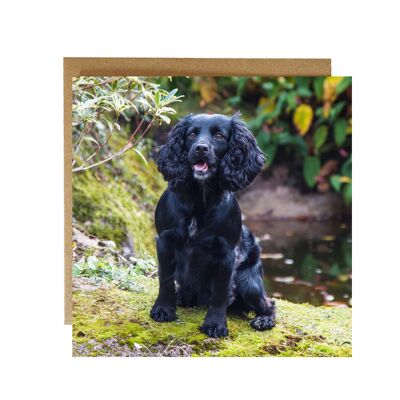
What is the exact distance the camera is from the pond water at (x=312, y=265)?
17.6 ft

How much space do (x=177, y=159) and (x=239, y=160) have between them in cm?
37

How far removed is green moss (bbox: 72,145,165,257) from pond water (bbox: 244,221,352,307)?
3.88 ft

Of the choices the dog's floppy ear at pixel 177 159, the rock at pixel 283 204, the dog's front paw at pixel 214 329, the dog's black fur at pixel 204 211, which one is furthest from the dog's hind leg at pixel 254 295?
the rock at pixel 283 204

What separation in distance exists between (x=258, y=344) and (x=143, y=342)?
2.27ft

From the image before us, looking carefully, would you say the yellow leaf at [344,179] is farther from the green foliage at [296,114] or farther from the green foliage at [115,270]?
the green foliage at [115,270]

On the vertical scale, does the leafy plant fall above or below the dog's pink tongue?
above

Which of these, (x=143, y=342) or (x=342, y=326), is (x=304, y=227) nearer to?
(x=342, y=326)

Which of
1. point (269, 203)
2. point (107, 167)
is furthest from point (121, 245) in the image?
point (269, 203)

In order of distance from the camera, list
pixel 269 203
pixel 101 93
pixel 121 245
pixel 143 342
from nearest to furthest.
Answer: pixel 143 342 → pixel 101 93 → pixel 121 245 → pixel 269 203

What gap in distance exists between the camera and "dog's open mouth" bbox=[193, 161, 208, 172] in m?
3.98

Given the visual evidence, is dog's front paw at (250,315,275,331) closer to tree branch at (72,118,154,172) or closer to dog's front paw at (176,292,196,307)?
dog's front paw at (176,292,196,307)

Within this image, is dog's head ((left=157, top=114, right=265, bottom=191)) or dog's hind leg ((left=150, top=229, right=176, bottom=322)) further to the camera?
dog's hind leg ((left=150, top=229, right=176, bottom=322))

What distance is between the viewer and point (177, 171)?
406 centimetres

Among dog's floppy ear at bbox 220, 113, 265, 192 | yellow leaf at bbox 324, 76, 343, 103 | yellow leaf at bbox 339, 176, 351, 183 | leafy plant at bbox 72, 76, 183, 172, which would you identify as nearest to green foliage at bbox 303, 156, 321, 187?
yellow leaf at bbox 339, 176, 351, 183
